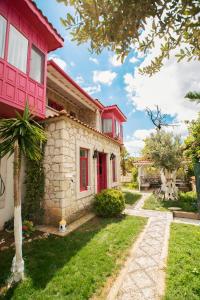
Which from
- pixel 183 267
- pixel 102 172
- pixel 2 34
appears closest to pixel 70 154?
pixel 102 172

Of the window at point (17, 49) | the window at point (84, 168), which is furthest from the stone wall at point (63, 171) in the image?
the window at point (17, 49)

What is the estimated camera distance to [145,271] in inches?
152

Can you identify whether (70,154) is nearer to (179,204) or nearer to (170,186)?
(179,204)

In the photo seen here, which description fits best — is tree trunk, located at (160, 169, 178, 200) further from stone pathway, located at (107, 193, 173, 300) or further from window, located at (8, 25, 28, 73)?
window, located at (8, 25, 28, 73)

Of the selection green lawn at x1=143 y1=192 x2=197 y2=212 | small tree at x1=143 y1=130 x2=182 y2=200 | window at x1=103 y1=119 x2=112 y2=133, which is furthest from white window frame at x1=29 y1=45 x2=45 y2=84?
window at x1=103 y1=119 x2=112 y2=133

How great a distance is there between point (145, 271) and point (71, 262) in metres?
1.67

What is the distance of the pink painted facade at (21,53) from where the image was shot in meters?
5.35

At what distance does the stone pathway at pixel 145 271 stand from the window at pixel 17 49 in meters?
6.56

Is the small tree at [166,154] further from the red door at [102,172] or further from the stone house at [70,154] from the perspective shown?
the red door at [102,172]

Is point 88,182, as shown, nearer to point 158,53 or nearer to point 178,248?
point 178,248

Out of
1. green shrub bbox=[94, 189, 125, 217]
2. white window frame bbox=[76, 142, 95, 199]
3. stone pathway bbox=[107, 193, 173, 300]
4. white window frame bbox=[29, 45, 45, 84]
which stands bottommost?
stone pathway bbox=[107, 193, 173, 300]

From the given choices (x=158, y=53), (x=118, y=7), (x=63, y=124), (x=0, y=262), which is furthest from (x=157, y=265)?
(x=63, y=124)

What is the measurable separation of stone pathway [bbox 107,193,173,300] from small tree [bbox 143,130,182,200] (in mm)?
6333

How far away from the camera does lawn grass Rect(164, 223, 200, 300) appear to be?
314cm
